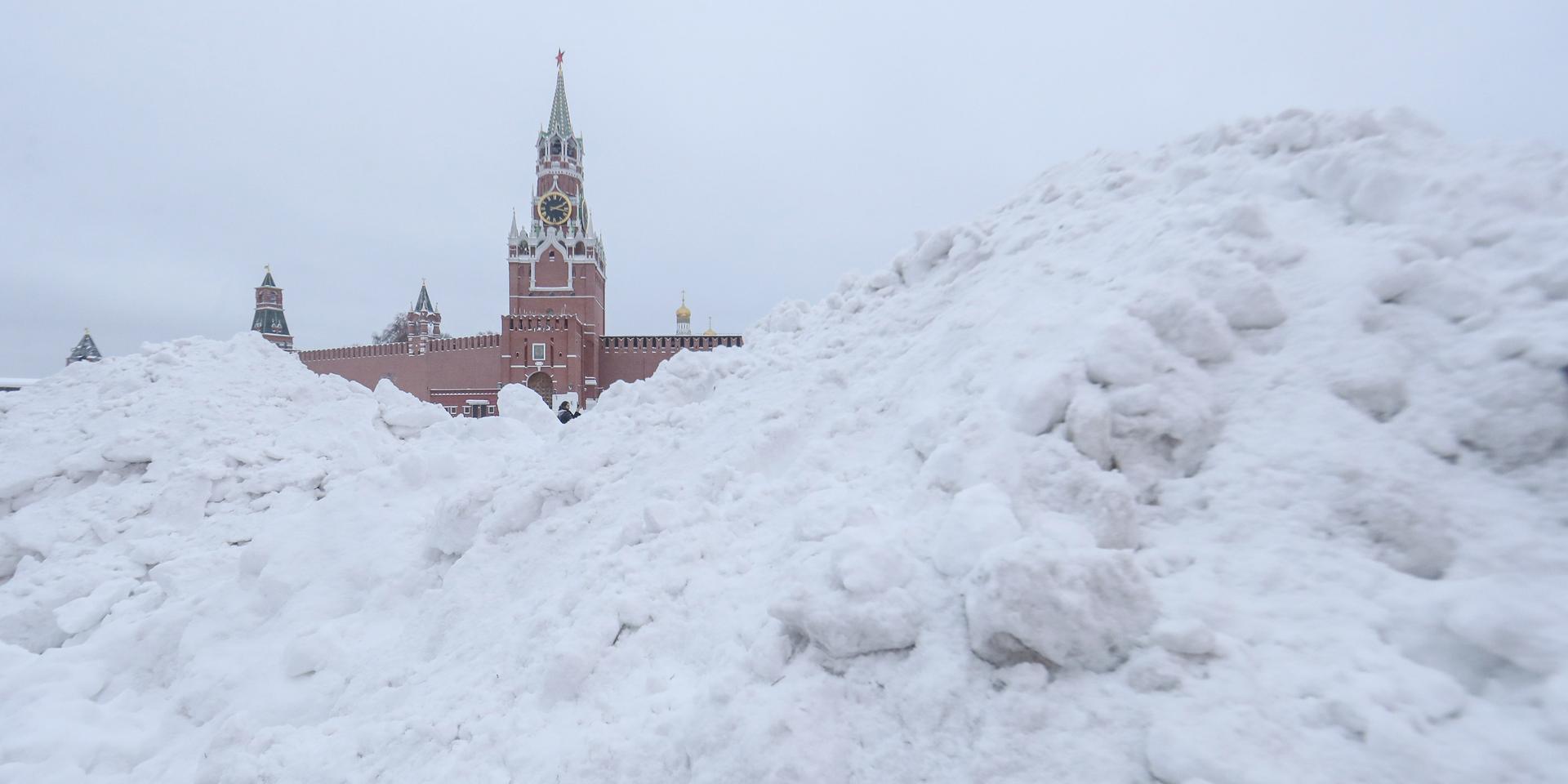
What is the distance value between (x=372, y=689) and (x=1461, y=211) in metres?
5.43

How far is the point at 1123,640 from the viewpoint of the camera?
5.92 feet

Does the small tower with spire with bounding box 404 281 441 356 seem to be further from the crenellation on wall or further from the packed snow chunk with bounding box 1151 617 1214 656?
the packed snow chunk with bounding box 1151 617 1214 656

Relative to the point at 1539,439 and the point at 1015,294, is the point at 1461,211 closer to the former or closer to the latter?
the point at 1539,439

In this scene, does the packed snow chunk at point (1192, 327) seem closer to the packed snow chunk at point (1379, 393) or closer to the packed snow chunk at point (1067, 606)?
the packed snow chunk at point (1379, 393)

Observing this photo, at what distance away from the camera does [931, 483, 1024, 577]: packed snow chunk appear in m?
2.10

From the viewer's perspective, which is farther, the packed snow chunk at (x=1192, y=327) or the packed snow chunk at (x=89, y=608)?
the packed snow chunk at (x=89, y=608)

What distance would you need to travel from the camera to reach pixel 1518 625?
1.45 m

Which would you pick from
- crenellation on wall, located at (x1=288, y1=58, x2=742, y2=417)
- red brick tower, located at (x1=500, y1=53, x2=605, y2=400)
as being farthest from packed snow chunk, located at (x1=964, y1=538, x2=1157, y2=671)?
red brick tower, located at (x1=500, y1=53, x2=605, y2=400)

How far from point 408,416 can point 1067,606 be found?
7673 mm

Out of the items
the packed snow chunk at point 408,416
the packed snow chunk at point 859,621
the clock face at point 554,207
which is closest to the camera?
the packed snow chunk at point 859,621

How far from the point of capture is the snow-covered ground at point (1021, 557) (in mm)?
1670

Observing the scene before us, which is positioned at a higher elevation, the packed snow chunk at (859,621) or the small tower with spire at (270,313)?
the small tower with spire at (270,313)

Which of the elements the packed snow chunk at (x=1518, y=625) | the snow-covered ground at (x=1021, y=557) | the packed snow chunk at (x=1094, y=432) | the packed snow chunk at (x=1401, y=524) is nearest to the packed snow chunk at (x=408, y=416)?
the snow-covered ground at (x=1021, y=557)

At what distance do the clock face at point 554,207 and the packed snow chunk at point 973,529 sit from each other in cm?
4440
